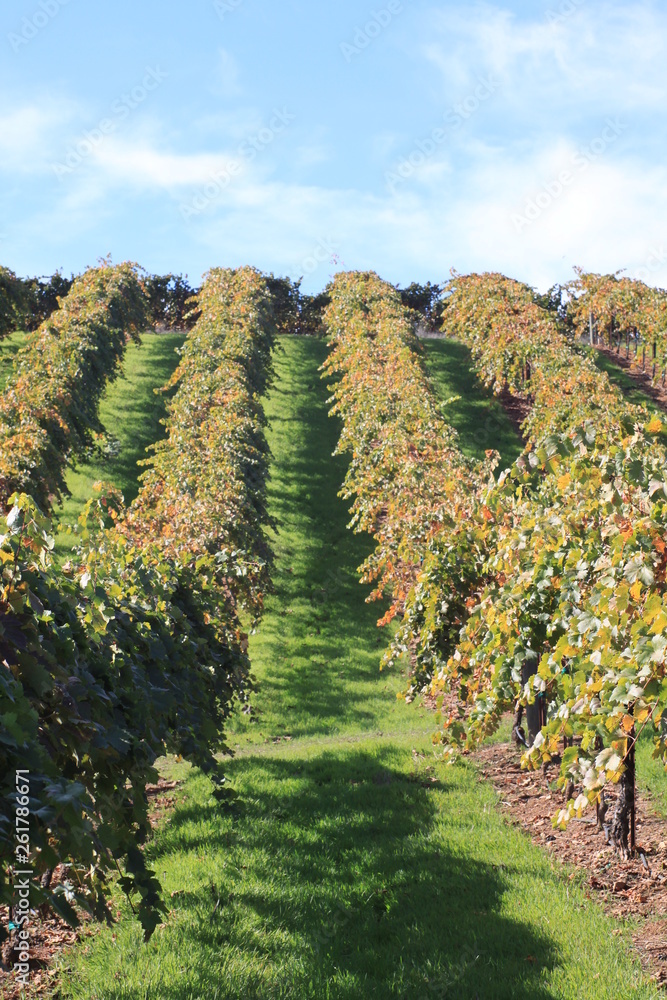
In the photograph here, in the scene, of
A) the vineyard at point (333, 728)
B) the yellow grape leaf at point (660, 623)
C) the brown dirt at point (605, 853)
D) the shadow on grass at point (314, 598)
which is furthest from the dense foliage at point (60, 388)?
the yellow grape leaf at point (660, 623)

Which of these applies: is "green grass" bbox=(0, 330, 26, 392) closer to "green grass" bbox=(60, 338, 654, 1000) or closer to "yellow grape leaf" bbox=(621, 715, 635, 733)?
"green grass" bbox=(60, 338, 654, 1000)

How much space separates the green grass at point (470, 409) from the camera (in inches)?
1006

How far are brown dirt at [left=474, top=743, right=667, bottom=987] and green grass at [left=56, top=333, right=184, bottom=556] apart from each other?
1086 centimetres

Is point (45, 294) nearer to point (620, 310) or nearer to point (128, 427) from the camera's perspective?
point (128, 427)

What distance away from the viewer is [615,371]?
34.1 metres

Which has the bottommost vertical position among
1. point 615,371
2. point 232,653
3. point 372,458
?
point 232,653

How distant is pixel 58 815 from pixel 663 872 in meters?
5.39

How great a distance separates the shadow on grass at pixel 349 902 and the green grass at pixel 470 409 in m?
16.6

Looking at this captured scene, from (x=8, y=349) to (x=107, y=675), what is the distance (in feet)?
108

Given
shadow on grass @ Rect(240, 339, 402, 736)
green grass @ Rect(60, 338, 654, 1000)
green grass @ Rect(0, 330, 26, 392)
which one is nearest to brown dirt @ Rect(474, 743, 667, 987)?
green grass @ Rect(60, 338, 654, 1000)

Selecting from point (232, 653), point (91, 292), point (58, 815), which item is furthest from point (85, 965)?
point (91, 292)

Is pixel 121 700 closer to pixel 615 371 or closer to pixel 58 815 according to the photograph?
pixel 58 815

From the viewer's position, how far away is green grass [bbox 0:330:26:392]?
29.2 metres

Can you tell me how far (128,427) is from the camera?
83.5 ft
